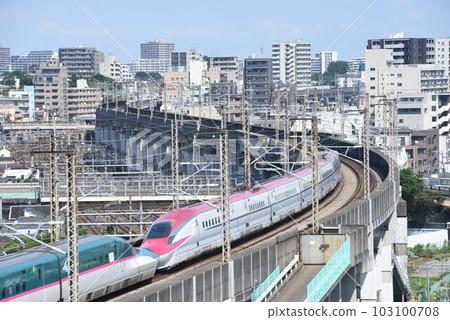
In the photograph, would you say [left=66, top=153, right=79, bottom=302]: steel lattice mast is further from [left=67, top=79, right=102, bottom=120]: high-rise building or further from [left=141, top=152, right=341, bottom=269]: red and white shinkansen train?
[left=67, top=79, right=102, bottom=120]: high-rise building

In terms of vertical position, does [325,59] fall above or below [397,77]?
above

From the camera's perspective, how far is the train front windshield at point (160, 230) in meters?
12.8

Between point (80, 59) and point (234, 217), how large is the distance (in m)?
80.0

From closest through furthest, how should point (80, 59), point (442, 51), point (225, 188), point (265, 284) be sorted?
point (225, 188), point (265, 284), point (442, 51), point (80, 59)

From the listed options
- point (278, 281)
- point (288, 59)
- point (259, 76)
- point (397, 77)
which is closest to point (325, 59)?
point (288, 59)

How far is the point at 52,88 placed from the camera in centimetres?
7031

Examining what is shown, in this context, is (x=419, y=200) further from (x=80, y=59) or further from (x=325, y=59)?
(x=325, y=59)

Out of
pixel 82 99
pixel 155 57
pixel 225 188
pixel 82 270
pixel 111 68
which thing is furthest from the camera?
pixel 155 57

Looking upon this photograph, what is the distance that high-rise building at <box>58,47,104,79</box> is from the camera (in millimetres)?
92375

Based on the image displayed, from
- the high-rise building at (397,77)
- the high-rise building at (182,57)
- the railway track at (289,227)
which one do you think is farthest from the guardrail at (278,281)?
the high-rise building at (182,57)

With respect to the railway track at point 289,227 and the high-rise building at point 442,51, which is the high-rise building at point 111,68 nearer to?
the high-rise building at point 442,51

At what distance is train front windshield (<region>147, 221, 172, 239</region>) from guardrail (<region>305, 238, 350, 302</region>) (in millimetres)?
2048
